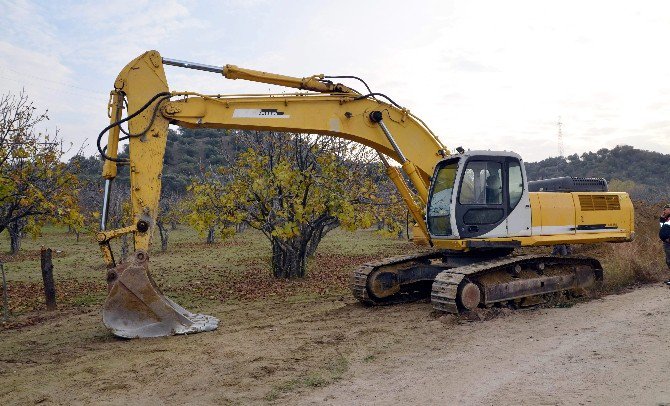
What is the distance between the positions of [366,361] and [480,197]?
413cm

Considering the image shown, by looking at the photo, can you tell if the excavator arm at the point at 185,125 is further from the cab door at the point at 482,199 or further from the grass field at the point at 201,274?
the grass field at the point at 201,274

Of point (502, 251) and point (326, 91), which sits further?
point (502, 251)

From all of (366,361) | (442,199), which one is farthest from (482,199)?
(366,361)

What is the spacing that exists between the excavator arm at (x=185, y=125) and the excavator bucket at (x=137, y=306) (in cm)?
1

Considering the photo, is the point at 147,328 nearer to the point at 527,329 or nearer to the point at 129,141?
the point at 129,141

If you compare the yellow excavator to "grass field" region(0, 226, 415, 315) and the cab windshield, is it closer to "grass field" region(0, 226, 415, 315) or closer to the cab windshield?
the cab windshield

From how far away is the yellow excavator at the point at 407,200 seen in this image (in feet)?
25.6

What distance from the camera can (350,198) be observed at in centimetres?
1394

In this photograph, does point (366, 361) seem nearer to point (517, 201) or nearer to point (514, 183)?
point (517, 201)

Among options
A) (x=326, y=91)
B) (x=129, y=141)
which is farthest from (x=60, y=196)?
(x=326, y=91)

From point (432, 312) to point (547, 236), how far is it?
2.73 m

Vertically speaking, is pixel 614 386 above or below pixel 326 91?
below

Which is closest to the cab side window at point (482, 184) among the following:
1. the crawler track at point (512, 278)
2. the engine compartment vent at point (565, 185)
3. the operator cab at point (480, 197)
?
the operator cab at point (480, 197)

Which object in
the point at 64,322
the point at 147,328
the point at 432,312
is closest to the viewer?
the point at 147,328
